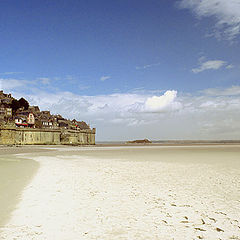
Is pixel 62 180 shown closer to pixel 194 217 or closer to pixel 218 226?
pixel 194 217

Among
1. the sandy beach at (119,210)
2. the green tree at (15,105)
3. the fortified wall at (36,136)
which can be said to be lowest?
the sandy beach at (119,210)

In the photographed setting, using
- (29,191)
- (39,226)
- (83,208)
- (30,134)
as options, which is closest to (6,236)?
(39,226)

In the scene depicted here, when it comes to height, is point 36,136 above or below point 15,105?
below

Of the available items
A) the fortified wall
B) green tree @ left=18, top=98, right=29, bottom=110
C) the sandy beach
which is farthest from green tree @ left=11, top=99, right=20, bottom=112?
the sandy beach

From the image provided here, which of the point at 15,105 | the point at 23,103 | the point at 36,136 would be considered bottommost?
the point at 36,136

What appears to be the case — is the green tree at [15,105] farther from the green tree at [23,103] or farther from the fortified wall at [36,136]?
the fortified wall at [36,136]

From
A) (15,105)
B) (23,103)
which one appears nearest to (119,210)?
(15,105)

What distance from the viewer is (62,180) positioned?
10.9 m

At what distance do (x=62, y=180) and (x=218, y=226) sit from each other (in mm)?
7744

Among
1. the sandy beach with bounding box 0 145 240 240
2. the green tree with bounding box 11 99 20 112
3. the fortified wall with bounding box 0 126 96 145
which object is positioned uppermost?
the green tree with bounding box 11 99 20 112

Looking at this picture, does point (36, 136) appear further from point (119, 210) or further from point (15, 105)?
point (119, 210)

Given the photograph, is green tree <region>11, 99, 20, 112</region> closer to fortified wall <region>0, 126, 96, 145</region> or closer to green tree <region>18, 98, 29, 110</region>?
green tree <region>18, 98, 29, 110</region>

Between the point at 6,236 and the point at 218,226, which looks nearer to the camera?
the point at 6,236

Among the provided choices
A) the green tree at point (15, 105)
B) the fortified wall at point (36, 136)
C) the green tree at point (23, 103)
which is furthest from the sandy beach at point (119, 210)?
the green tree at point (23, 103)
